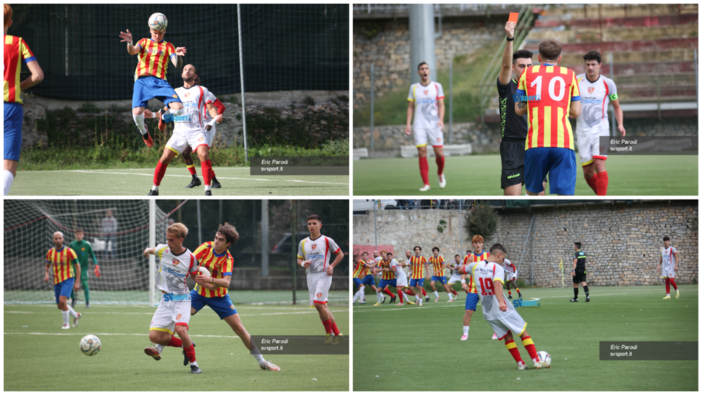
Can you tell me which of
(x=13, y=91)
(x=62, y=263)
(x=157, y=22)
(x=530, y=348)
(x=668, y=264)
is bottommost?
(x=530, y=348)

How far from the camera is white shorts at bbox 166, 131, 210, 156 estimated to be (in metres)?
6.63

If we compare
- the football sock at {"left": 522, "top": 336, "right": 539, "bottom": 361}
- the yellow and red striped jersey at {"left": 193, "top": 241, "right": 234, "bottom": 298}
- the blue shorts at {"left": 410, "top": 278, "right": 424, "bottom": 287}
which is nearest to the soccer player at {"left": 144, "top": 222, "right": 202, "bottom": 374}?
the yellow and red striped jersey at {"left": 193, "top": 241, "right": 234, "bottom": 298}

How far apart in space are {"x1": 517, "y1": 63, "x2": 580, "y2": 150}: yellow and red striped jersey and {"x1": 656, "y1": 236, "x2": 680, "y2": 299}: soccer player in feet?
14.1

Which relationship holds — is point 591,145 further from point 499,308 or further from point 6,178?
point 6,178

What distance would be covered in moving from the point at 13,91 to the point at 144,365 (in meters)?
2.64

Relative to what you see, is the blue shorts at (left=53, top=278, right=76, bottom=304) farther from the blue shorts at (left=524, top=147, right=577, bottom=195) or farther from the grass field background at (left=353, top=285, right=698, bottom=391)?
the blue shorts at (left=524, top=147, right=577, bottom=195)

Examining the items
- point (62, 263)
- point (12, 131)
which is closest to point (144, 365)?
point (12, 131)

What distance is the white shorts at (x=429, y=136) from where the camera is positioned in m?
8.84

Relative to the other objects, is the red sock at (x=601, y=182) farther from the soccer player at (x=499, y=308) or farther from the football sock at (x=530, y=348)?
the football sock at (x=530, y=348)

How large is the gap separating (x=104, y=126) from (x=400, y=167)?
244 inches

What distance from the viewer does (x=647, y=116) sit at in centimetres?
2091

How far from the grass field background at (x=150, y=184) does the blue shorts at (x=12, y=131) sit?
5.92 feet

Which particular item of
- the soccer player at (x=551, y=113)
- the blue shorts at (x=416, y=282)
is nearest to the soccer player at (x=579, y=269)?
the blue shorts at (x=416, y=282)

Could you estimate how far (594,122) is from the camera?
22.9 feet
